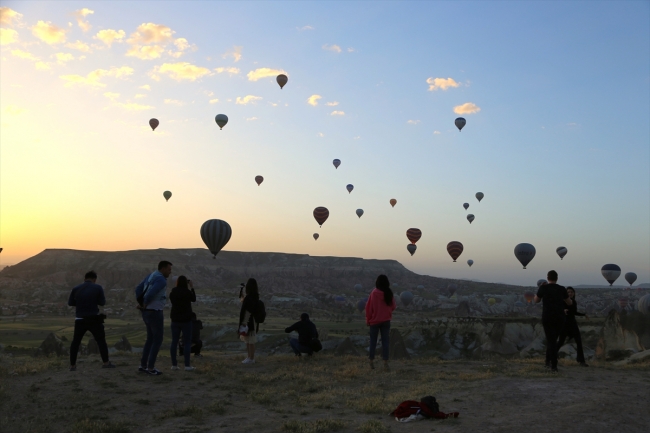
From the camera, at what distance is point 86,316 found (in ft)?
40.1

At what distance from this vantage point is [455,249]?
230 ft

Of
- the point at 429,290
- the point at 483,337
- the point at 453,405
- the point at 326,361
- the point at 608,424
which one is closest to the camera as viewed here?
the point at 608,424

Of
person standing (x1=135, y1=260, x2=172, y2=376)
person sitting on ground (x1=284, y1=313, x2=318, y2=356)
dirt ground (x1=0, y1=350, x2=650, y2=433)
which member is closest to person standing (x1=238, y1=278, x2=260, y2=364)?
dirt ground (x1=0, y1=350, x2=650, y2=433)

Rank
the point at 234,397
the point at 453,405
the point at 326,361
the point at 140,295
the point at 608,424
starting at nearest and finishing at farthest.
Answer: the point at 608,424 < the point at 453,405 < the point at 234,397 < the point at 140,295 < the point at 326,361

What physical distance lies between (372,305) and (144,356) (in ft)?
17.9

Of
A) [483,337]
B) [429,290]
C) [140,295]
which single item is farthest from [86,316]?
[429,290]

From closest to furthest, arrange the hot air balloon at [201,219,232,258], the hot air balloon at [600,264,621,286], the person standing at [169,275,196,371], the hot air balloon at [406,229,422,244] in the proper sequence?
the person standing at [169,275,196,371], the hot air balloon at [201,219,232,258], the hot air balloon at [600,264,621,286], the hot air balloon at [406,229,422,244]

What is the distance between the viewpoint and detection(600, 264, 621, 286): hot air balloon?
6819 cm

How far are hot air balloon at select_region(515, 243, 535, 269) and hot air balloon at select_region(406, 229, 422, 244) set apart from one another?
1876 centimetres

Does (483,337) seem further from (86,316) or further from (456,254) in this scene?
(86,316)

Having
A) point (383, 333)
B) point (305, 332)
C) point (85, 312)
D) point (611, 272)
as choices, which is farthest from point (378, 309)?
point (611, 272)

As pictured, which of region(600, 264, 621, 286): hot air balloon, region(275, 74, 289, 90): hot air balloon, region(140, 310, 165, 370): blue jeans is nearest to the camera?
region(140, 310, 165, 370): blue jeans

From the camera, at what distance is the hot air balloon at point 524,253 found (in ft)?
186

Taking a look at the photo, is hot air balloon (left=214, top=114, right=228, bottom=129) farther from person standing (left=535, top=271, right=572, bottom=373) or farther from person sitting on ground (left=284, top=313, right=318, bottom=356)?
person standing (left=535, top=271, right=572, bottom=373)
